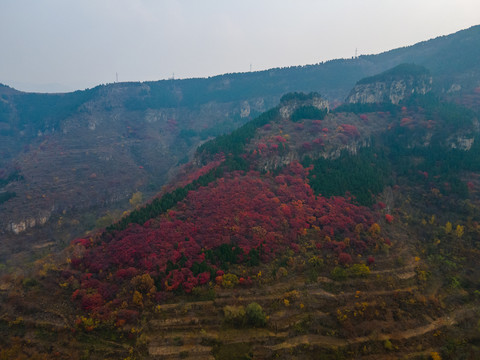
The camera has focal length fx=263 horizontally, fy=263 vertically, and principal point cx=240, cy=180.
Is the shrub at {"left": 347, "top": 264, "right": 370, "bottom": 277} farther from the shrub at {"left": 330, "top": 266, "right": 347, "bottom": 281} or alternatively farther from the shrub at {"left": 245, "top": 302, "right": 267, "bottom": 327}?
the shrub at {"left": 245, "top": 302, "right": 267, "bottom": 327}

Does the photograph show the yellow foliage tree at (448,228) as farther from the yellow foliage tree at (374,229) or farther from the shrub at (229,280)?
the shrub at (229,280)

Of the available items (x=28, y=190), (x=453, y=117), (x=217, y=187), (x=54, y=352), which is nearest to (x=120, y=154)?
(x=28, y=190)

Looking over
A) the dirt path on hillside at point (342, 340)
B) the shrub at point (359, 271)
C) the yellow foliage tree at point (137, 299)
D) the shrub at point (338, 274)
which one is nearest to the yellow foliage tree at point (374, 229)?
the shrub at point (359, 271)

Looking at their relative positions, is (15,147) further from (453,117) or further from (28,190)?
(453,117)

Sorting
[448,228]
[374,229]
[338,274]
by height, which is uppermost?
[374,229]

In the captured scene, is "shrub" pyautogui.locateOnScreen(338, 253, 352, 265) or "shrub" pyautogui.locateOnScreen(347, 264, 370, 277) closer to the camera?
"shrub" pyautogui.locateOnScreen(347, 264, 370, 277)

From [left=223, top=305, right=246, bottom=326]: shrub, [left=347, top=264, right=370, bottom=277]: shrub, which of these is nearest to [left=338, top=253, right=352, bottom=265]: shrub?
[left=347, top=264, right=370, bottom=277]: shrub

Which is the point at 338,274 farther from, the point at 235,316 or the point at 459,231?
the point at 459,231

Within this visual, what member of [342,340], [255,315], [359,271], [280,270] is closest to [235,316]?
[255,315]
